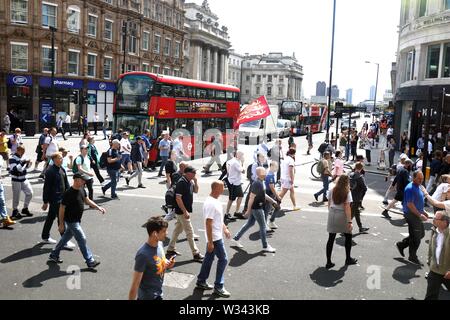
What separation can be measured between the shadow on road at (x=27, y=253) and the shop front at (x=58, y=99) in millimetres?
27577

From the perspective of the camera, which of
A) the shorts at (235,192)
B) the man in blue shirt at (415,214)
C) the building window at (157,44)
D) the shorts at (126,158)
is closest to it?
the man in blue shirt at (415,214)

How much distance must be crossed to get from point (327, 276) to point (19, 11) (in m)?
34.5

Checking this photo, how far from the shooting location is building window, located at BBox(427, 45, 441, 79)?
2669cm

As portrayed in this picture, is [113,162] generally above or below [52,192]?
above

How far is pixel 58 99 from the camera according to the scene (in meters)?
37.2

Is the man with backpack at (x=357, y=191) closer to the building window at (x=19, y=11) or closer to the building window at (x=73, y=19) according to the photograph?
the building window at (x=19, y=11)

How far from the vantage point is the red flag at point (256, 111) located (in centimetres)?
2095

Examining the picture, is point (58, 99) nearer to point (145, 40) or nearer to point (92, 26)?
point (92, 26)

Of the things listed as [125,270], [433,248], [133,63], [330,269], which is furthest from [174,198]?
[133,63]

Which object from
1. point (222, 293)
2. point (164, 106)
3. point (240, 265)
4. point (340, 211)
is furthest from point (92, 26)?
point (222, 293)

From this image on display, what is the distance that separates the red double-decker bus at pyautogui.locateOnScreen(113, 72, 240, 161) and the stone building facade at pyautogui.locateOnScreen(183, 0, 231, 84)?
48655 mm

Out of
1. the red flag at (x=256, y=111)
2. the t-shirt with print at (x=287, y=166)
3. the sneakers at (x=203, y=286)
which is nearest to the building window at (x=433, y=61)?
the red flag at (x=256, y=111)

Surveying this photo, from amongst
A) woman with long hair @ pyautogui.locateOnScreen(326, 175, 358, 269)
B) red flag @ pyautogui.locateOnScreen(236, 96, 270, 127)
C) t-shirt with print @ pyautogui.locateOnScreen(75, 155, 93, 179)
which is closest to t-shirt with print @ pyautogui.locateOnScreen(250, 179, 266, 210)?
woman with long hair @ pyautogui.locateOnScreen(326, 175, 358, 269)
